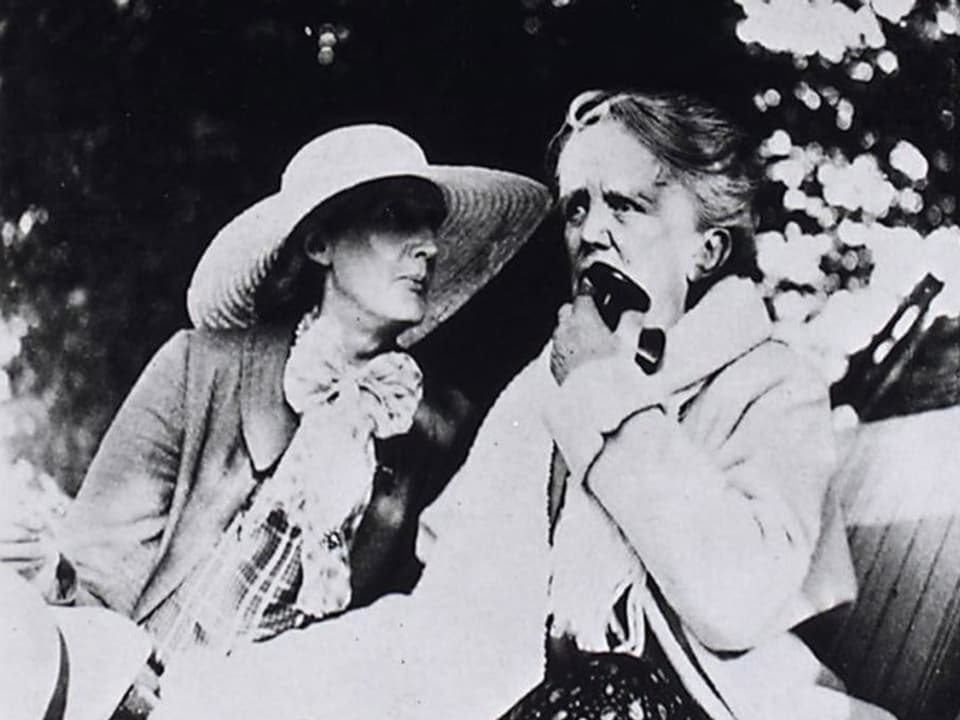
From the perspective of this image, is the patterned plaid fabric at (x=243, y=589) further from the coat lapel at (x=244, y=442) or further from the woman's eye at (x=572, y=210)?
the woman's eye at (x=572, y=210)

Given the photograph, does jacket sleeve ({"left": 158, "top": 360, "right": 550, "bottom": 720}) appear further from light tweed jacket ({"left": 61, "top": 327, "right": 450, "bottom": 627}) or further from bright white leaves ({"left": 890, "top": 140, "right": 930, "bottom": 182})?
Result: bright white leaves ({"left": 890, "top": 140, "right": 930, "bottom": 182})

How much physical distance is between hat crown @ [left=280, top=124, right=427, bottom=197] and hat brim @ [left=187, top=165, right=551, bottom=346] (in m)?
0.02

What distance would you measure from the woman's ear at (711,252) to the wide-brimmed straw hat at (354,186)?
23cm

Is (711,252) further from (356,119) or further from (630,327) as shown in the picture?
(356,119)

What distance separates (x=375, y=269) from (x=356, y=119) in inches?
8.9

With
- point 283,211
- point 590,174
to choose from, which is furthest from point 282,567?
point 590,174

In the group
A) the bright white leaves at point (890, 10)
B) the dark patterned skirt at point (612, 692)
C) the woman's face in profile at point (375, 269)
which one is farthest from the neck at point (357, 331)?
the bright white leaves at point (890, 10)

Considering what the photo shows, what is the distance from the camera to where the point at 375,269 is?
2510mm

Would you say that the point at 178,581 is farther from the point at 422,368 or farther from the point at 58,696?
the point at 422,368

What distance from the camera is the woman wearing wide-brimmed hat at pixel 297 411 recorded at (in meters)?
2.44

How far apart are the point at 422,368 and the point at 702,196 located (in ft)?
1.58

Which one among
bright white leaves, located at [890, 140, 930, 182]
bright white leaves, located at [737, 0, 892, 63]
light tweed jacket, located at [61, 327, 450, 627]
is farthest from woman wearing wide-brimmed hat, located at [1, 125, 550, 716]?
bright white leaves, located at [890, 140, 930, 182]

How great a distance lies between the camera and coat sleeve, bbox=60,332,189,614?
245 centimetres

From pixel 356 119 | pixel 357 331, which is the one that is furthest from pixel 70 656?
pixel 356 119
